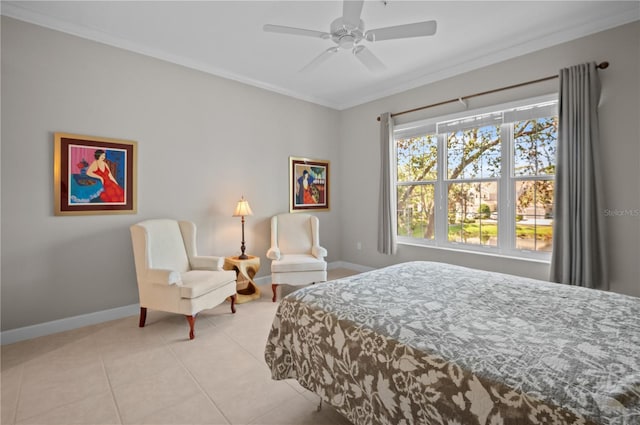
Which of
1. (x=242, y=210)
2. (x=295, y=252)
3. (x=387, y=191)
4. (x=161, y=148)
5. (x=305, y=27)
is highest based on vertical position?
(x=305, y=27)

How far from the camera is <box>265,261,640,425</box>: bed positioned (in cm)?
93

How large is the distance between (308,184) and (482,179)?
2433 mm

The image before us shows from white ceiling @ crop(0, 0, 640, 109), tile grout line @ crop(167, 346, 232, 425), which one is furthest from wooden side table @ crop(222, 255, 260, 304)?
white ceiling @ crop(0, 0, 640, 109)

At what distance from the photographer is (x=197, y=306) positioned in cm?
277

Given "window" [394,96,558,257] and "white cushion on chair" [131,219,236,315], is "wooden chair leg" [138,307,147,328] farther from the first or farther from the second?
"window" [394,96,558,257]

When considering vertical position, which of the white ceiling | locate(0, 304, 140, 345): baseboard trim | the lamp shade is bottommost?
locate(0, 304, 140, 345): baseboard trim

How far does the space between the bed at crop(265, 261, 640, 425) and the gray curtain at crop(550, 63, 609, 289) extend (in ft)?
4.06

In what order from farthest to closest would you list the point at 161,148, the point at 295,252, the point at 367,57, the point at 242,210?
1. the point at 295,252
2. the point at 242,210
3. the point at 161,148
4. the point at 367,57

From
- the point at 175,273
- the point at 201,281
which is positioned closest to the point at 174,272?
the point at 175,273

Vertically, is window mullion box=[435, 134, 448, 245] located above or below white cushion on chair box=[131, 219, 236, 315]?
above

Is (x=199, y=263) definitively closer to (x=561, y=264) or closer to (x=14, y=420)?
(x=14, y=420)

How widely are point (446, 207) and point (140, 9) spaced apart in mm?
3891

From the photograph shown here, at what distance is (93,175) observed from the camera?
3.01m

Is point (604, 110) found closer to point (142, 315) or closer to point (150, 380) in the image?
point (150, 380)
